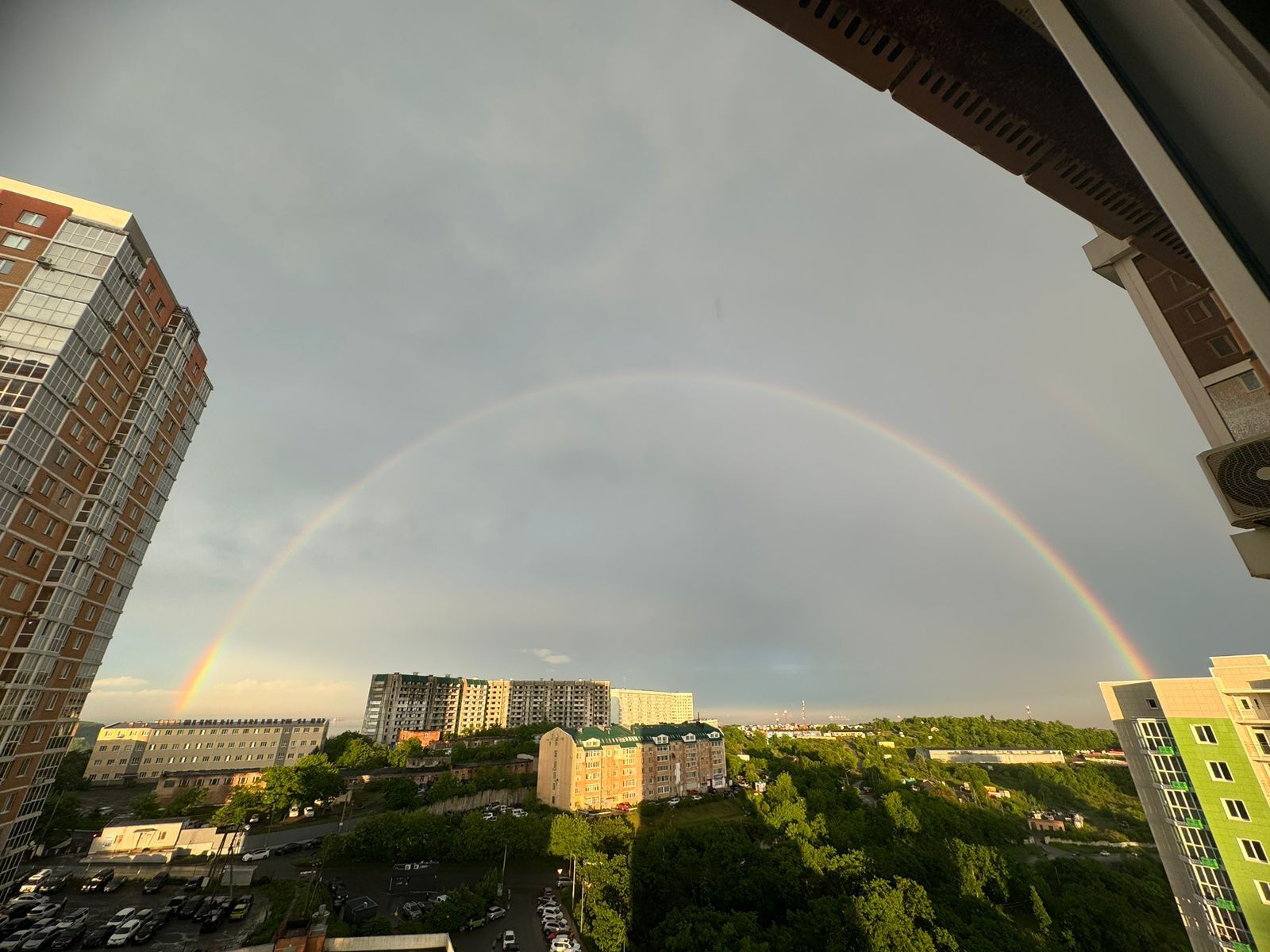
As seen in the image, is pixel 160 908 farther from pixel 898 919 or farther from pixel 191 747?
pixel 191 747

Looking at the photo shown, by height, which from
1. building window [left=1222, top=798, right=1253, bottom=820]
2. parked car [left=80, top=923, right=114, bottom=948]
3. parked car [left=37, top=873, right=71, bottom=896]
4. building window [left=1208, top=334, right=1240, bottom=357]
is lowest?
parked car [left=80, top=923, right=114, bottom=948]

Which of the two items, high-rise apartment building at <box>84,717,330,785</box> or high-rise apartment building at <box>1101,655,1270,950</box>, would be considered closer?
high-rise apartment building at <box>1101,655,1270,950</box>

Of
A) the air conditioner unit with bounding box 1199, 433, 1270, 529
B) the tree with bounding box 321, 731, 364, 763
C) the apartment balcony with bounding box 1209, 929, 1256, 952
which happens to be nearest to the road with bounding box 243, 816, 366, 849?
the tree with bounding box 321, 731, 364, 763

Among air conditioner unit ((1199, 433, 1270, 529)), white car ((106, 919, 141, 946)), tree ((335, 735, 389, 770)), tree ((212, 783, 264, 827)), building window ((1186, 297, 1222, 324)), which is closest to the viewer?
air conditioner unit ((1199, 433, 1270, 529))

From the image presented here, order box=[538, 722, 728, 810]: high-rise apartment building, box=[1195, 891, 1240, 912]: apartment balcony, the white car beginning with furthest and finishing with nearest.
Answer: box=[538, 722, 728, 810]: high-rise apartment building → the white car → box=[1195, 891, 1240, 912]: apartment balcony

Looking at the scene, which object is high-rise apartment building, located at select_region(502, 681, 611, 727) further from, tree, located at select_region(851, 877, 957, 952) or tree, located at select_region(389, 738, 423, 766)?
tree, located at select_region(851, 877, 957, 952)

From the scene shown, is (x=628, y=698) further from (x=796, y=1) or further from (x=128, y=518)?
(x=796, y=1)

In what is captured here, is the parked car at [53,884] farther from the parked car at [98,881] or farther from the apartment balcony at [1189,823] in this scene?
the apartment balcony at [1189,823]
